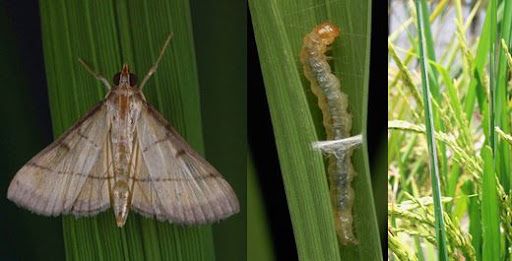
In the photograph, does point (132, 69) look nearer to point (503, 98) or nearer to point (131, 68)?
point (131, 68)

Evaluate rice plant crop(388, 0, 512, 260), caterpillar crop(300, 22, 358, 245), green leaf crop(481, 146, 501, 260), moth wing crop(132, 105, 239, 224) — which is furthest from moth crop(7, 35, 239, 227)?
green leaf crop(481, 146, 501, 260)

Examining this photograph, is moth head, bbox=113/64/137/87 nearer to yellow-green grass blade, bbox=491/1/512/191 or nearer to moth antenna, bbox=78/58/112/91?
moth antenna, bbox=78/58/112/91

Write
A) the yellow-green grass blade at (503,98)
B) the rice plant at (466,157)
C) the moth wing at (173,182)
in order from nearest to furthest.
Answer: the moth wing at (173,182) → the rice plant at (466,157) → the yellow-green grass blade at (503,98)

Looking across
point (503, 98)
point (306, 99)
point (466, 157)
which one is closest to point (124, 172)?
point (306, 99)

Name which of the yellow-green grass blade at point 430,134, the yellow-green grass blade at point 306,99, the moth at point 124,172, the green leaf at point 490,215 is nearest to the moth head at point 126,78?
the moth at point 124,172

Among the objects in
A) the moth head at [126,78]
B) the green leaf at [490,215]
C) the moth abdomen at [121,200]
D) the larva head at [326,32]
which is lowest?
the green leaf at [490,215]

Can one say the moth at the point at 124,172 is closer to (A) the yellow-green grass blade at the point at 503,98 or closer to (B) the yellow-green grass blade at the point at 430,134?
(B) the yellow-green grass blade at the point at 430,134
